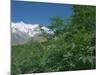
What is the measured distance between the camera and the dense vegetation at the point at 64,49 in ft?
6.51

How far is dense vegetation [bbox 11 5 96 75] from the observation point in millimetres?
1983

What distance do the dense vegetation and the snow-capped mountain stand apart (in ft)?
0.18

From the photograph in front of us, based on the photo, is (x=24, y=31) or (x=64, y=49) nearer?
(x=24, y=31)

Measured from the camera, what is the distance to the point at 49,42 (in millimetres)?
2059

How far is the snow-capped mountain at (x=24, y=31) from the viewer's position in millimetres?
1926

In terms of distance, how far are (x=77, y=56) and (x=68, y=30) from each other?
0.27 m

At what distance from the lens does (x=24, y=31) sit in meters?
1.98

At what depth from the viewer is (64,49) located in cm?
211

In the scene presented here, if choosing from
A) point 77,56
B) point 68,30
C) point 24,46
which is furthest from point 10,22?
point 77,56

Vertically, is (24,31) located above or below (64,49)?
above

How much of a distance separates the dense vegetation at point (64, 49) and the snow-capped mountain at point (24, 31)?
55 millimetres

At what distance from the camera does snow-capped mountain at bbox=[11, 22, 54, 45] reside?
6.32 ft

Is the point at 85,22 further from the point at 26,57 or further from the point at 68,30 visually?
the point at 26,57

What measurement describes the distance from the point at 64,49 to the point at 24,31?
0.43m
